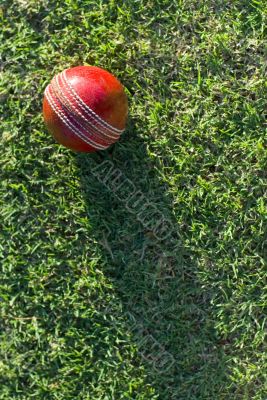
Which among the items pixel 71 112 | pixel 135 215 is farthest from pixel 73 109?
pixel 135 215

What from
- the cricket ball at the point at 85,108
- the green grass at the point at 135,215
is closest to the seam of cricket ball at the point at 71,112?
the cricket ball at the point at 85,108

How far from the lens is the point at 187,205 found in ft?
11.3

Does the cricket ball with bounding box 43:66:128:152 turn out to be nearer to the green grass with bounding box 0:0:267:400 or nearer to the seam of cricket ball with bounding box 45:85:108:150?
the seam of cricket ball with bounding box 45:85:108:150

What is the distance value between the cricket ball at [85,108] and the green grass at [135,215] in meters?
0.35

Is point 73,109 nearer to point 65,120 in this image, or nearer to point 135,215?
point 65,120

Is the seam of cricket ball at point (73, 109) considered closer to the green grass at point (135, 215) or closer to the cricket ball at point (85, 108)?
the cricket ball at point (85, 108)

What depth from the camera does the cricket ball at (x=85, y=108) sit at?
302 centimetres

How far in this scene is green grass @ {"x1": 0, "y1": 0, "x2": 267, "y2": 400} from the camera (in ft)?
11.2

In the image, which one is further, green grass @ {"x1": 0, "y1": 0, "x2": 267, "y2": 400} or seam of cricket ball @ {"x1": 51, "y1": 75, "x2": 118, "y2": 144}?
green grass @ {"x1": 0, "y1": 0, "x2": 267, "y2": 400}

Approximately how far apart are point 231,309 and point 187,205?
0.71 meters

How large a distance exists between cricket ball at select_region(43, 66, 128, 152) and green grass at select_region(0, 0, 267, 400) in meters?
0.35

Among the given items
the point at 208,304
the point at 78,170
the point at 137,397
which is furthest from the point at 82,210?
the point at 137,397

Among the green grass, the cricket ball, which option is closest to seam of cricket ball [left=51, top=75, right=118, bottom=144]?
the cricket ball

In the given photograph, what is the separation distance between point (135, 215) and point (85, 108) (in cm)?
82
